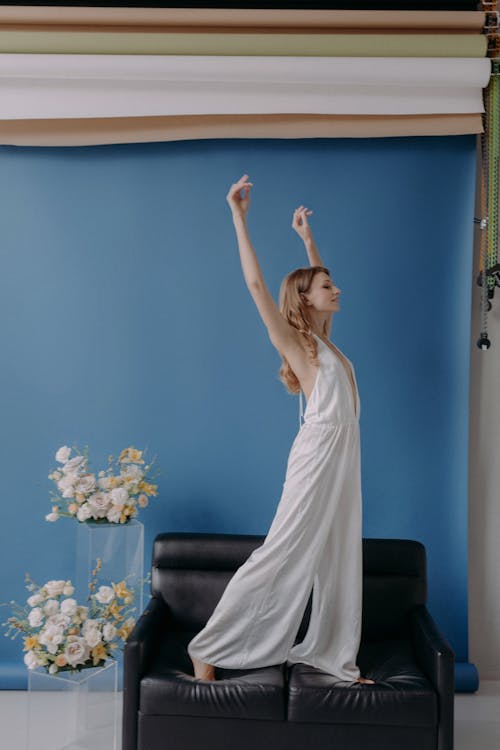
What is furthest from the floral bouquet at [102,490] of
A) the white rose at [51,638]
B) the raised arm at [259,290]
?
the raised arm at [259,290]

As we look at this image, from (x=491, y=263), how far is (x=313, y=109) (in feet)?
4.02

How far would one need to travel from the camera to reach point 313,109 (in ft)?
12.9

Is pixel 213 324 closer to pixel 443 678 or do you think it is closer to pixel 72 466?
pixel 72 466

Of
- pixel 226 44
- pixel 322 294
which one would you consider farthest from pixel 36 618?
pixel 226 44

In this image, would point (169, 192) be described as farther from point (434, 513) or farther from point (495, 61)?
point (434, 513)

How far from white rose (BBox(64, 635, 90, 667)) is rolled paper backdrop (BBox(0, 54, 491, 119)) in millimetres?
2504

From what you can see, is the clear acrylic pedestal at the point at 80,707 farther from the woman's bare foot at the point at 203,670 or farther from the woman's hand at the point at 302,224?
the woman's hand at the point at 302,224

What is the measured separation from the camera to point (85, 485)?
3.68m

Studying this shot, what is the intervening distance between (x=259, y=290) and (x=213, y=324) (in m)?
0.90

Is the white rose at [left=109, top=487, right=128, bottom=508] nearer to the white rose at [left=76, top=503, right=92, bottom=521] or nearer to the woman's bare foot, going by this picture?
the white rose at [left=76, top=503, right=92, bottom=521]

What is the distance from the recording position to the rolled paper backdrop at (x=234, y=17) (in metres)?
3.87

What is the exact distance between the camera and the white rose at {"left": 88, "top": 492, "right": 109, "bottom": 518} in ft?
12.0

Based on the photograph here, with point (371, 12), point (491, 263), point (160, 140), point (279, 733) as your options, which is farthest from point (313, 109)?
point (279, 733)

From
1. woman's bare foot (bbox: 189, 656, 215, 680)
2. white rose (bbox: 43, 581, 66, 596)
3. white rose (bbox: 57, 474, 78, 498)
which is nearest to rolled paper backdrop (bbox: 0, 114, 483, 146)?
white rose (bbox: 57, 474, 78, 498)
